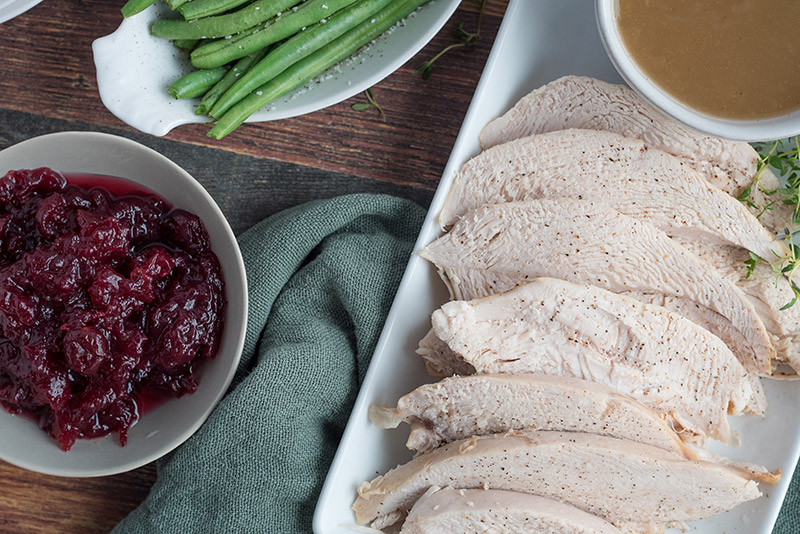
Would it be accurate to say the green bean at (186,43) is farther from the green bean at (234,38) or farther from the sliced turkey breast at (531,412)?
the sliced turkey breast at (531,412)

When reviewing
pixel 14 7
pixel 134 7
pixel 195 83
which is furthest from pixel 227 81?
pixel 14 7

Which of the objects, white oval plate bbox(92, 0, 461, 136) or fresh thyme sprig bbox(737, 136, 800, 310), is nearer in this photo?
fresh thyme sprig bbox(737, 136, 800, 310)

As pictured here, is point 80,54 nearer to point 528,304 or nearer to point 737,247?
point 528,304

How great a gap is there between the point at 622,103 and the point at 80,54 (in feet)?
6.57

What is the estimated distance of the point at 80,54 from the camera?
112 inches

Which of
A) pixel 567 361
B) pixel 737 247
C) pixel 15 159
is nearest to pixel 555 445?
pixel 567 361

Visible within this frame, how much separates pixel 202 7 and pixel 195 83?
25cm

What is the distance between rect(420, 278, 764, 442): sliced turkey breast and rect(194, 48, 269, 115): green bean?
1.06 metres

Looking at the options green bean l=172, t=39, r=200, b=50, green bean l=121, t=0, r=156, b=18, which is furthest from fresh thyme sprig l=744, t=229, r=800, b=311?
green bean l=121, t=0, r=156, b=18

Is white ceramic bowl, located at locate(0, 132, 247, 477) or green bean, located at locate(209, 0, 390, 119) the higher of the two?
green bean, located at locate(209, 0, 390, 119)

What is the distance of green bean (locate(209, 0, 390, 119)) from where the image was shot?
2.51 metres

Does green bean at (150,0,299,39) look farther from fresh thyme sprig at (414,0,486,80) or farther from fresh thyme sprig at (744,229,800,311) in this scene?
fresh thyme sprig at (744,229,800,311)

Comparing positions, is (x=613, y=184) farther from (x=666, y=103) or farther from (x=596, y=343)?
(x=596, y=343)

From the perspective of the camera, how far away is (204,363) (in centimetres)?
245
